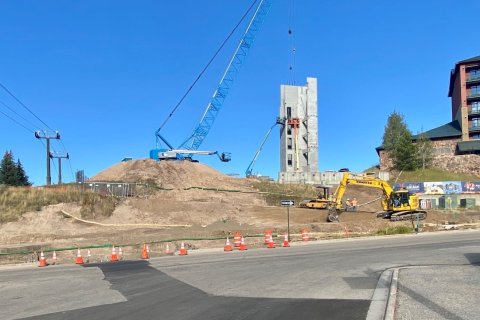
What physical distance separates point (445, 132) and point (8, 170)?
81661 millimetres

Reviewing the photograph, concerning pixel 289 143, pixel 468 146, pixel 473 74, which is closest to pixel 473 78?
pixel 473 74

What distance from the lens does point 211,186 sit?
6500 centimetres

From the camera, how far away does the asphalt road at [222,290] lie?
9.54 metres

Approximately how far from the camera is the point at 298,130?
111 m

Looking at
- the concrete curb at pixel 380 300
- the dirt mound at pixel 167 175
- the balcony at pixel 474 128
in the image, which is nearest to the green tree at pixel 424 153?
the balcony at pixel 474 128

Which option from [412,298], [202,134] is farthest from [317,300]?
[202,134]

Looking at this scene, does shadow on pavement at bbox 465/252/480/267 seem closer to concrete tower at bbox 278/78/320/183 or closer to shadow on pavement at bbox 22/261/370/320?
shadow on pavement at bbox 22/261/370/320

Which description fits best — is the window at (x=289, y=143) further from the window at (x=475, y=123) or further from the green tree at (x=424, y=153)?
the window at (x=475, y=123)

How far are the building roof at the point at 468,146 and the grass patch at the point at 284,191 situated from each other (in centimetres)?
3016

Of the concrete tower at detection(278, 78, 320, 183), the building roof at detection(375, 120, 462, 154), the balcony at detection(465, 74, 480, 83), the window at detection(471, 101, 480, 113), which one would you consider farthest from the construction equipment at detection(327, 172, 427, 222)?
the concrete tower at detection(278, 78, 320, 183)

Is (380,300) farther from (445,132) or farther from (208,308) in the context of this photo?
(445,132)

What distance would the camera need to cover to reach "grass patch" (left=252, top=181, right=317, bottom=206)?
62969 mm

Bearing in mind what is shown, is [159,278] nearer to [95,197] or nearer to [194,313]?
[194,313]

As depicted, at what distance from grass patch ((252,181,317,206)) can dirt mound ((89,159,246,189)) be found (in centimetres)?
291
